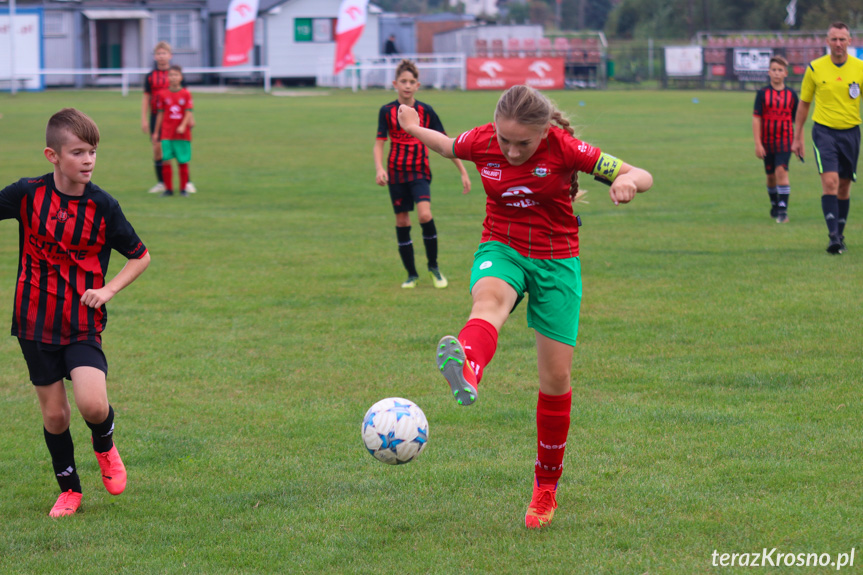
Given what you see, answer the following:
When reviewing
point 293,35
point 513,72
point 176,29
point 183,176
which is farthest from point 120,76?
point 183,176

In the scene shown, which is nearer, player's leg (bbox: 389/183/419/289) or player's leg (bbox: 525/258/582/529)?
player's leg (bbox: 525/258/582/529)

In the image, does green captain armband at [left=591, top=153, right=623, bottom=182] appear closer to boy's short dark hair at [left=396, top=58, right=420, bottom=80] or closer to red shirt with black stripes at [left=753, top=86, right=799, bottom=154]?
boy's short dark hair at [left=396, top=58, right=420, bottom=80]

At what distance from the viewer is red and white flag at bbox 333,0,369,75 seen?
42656 millimetres

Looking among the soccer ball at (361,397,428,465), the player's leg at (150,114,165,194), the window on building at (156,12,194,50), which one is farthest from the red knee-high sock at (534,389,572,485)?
the window on building at (156,12,194,50)

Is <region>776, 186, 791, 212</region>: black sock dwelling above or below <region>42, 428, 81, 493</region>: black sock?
above

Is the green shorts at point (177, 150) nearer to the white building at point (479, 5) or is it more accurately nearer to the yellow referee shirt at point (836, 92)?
the yellow referee shirt at point (836, 92)

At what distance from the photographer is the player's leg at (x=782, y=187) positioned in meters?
13.4

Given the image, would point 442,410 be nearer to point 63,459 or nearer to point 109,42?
point 63,459

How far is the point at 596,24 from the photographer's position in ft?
359

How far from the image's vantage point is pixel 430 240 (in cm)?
1025

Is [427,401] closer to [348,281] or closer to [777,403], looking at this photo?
[777,403]

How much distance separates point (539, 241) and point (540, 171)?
33cm

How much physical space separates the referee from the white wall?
1666 inches

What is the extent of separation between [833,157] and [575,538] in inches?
324
